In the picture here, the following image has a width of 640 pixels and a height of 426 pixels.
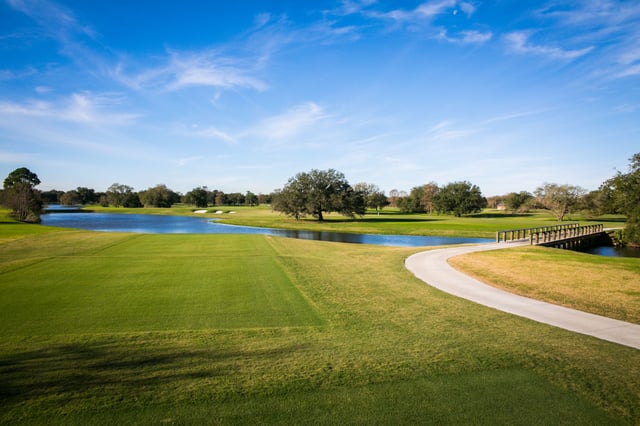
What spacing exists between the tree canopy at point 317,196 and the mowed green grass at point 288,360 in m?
52.9

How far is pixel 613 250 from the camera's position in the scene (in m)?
36.8

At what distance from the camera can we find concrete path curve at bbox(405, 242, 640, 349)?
8203 millimetres

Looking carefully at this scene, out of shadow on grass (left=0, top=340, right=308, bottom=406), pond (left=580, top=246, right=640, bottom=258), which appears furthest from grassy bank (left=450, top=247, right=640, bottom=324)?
pond (left=580, top=246, right=640, bottom=258)

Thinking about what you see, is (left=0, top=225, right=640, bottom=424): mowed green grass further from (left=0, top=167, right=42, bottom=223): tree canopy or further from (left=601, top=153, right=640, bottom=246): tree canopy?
(left=0, top=167, right=42, bottom=223): tree canopy

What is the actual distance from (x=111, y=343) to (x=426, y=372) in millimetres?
6565

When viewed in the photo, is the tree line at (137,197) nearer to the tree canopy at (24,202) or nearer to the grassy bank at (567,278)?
→ the tree canopy at (24,202)

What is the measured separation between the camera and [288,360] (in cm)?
668

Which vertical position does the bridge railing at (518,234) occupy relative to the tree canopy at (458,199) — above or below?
below

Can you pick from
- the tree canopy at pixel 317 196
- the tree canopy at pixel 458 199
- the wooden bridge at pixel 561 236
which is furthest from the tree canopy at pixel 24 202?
the tree canopy at pixel 458 199

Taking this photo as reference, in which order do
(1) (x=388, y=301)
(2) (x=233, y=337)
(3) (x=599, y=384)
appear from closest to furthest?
(3) (x=599, y=384)
(2) (x=233, y=337)
(1) (x=388, y=301)

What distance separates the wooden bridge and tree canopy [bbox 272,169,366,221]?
33.1 meters

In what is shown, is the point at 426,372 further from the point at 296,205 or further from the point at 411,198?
the point at 411,198

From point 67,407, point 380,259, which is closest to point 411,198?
point 380,259

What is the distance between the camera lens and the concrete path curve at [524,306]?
8.20 metres
